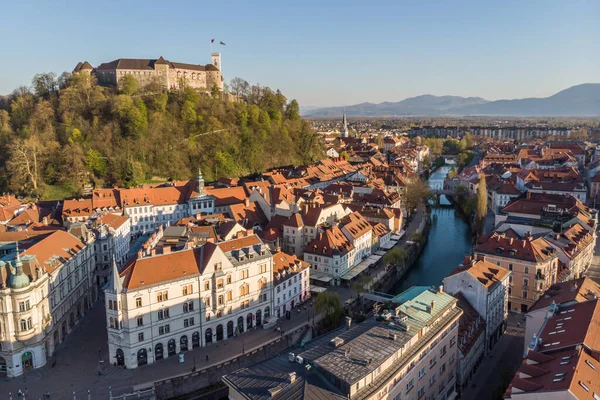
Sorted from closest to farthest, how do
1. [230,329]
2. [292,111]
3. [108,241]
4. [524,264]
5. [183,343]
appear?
[183,343] → [230,329] → [524,264] → [108,241] → [292,111]

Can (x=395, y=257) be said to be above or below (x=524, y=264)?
below

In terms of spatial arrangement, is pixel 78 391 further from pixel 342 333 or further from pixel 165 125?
pixel 165 125

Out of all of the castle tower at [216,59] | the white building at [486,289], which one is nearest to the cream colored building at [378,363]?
the white building at [486,289]

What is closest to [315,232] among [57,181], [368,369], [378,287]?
[378,287]

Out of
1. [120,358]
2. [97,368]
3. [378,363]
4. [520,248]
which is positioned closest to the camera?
[378,363]

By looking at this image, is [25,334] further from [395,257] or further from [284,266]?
[395,257]

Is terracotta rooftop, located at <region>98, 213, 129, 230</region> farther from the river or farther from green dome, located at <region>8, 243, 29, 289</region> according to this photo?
the river

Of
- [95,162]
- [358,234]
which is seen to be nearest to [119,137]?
[95,162]
